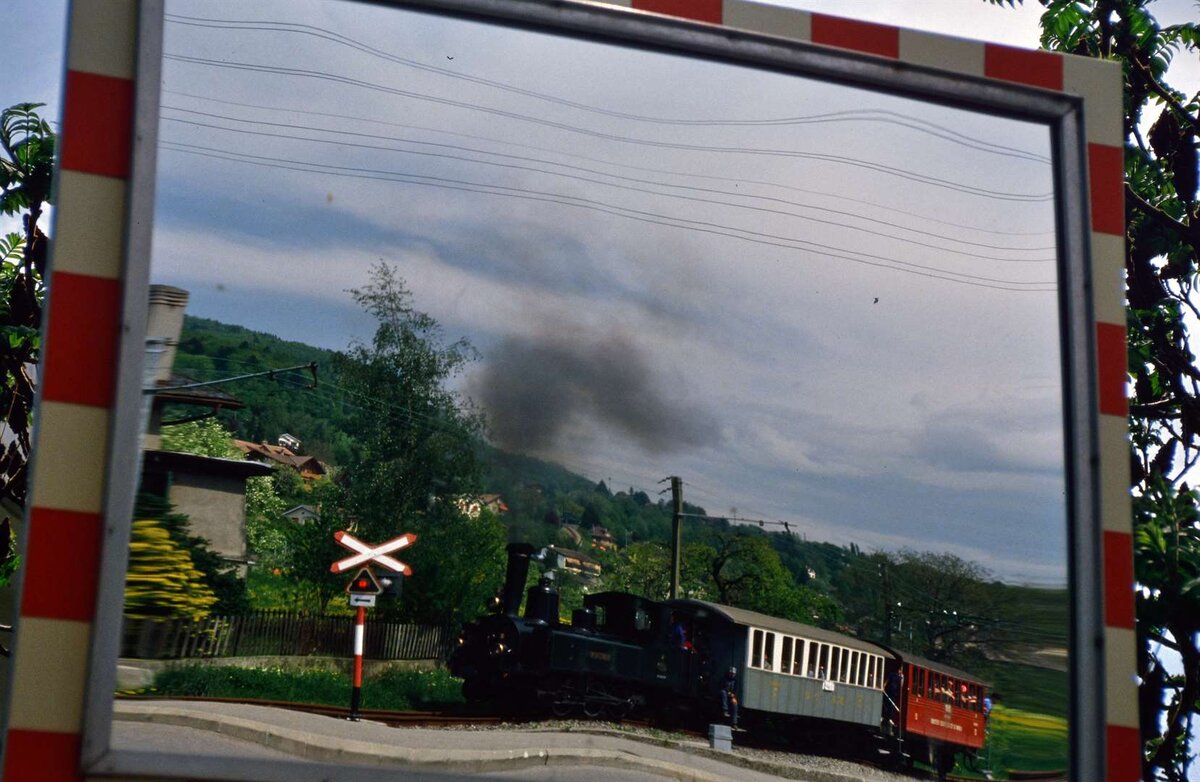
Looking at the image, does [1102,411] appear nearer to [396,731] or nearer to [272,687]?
[396,731]

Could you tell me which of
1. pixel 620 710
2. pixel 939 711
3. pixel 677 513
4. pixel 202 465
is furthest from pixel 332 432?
pixel 939 711

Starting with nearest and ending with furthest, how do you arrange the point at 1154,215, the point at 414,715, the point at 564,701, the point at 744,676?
1. the point at 414,715
2. the point at 564,701
3. the point at 744,676
4. the point at 1154,215

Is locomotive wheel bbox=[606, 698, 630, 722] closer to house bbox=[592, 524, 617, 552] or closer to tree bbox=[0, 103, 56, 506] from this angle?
house bbox=[592, 524, 617, 552]

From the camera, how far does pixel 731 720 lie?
2.18 m

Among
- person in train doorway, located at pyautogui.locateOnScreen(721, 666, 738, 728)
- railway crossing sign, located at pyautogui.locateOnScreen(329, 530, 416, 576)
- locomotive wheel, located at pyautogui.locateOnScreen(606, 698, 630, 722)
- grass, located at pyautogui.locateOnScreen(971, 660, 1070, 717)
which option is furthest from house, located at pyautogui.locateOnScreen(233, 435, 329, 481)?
grass, located at pyautogui.locateOnScreen(971, 660, 1070, 717)

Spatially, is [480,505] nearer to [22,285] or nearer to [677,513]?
[677,513]

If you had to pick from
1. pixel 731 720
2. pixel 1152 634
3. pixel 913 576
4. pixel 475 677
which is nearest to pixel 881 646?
pixel 913 576

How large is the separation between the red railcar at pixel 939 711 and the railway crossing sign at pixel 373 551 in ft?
3.47

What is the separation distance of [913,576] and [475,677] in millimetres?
926

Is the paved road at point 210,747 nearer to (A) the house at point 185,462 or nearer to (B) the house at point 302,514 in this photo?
(A) the house at point 185,462

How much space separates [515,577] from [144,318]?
2.79 ft

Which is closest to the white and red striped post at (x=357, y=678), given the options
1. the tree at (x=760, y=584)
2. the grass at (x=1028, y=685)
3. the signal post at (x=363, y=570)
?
the signal post at (x=363, y=570)

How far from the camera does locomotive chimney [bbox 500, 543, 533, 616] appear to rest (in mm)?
1959

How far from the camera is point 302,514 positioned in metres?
1.96
